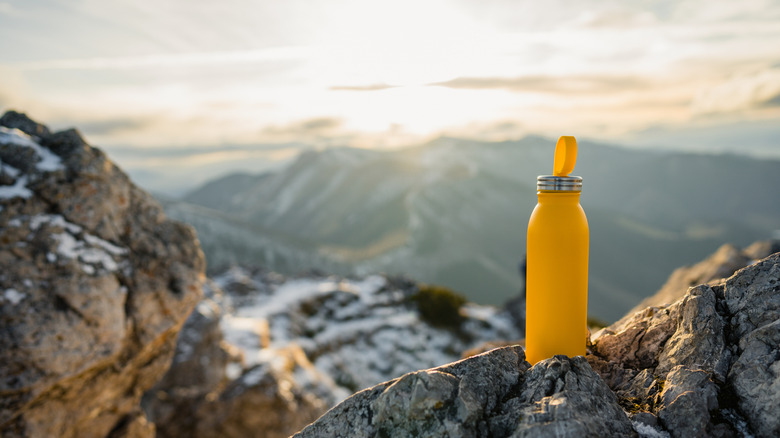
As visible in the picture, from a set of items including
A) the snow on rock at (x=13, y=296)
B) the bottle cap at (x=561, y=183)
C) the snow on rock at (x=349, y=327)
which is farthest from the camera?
the snow on rock at (x=349, y=327)

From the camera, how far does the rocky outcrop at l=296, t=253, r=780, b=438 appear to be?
9.55 ft

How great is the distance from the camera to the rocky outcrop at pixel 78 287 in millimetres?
6477

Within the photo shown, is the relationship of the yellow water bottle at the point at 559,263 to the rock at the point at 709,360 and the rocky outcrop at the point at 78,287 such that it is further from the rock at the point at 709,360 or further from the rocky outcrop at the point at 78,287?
the rocky outcrop at the point at 78,287

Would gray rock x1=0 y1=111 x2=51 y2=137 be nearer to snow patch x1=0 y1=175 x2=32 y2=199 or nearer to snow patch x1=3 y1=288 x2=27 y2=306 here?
Answer: snow patch x1=0 y1=175 x2=32 y2=199

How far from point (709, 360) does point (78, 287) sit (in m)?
8.52

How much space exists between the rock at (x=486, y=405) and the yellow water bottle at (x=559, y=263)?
0.37 metres

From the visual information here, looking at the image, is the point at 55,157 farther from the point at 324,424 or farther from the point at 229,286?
the point at 229,286

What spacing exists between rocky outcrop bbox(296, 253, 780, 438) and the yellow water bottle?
0.36 m

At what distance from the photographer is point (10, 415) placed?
629cm

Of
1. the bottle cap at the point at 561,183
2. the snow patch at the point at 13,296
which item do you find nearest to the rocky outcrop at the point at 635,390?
the bottle cap at the point at 561,183

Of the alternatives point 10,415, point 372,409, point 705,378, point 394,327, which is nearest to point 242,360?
point 10,415

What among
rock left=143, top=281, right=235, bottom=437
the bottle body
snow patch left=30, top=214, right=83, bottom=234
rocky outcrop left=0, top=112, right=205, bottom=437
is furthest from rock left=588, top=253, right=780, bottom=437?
rock left=143, top=281, right=235, bottom=437

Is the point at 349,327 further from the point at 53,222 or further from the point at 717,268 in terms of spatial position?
the point at 53,222

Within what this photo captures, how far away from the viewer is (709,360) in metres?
3.32
